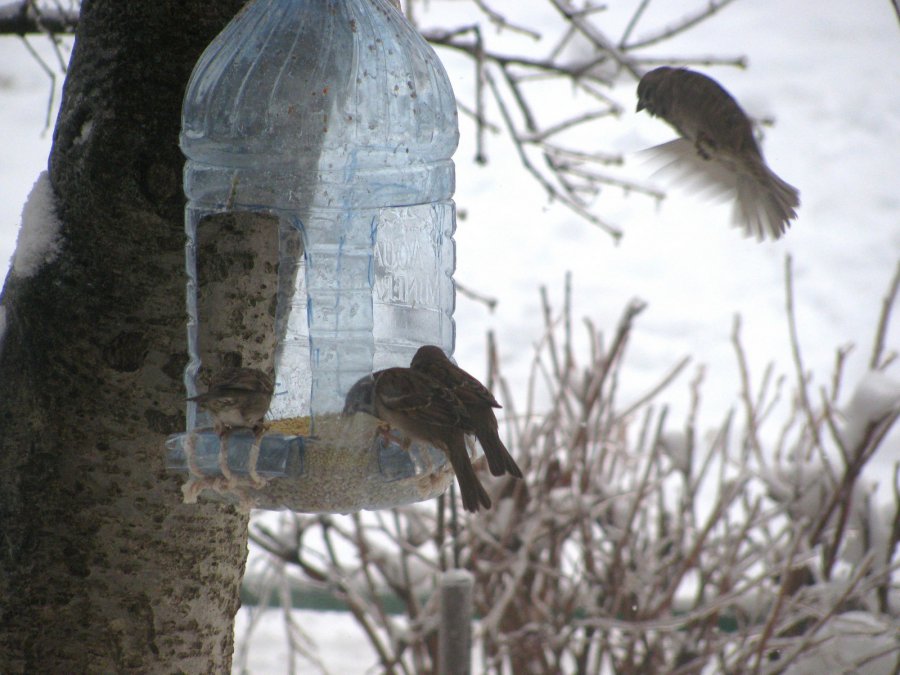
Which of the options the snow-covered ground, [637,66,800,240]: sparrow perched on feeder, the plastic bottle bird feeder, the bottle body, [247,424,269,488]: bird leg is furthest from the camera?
the snow-covered ground

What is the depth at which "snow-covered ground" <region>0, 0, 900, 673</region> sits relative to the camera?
698cm

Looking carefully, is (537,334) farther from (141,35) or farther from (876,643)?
(141,35)

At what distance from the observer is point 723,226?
333 inches

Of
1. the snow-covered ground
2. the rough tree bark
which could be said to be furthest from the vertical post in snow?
the snow-covered ground

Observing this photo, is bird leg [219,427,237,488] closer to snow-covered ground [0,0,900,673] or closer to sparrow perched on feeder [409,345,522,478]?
sparrow perched on feeder [409,345,522,478]

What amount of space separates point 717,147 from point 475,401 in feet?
4.12

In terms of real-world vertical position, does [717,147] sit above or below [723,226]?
below

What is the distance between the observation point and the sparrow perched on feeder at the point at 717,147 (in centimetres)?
285

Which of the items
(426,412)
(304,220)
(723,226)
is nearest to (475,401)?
(426,412)

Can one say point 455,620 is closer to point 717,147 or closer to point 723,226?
point 717,147

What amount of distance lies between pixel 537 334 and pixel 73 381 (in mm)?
4919

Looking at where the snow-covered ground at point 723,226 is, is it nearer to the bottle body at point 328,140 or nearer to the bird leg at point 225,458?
the bottle body at point 328,140

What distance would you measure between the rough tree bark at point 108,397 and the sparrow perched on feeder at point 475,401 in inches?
19.9

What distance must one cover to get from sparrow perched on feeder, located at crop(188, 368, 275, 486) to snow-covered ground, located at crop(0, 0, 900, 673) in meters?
4.36
